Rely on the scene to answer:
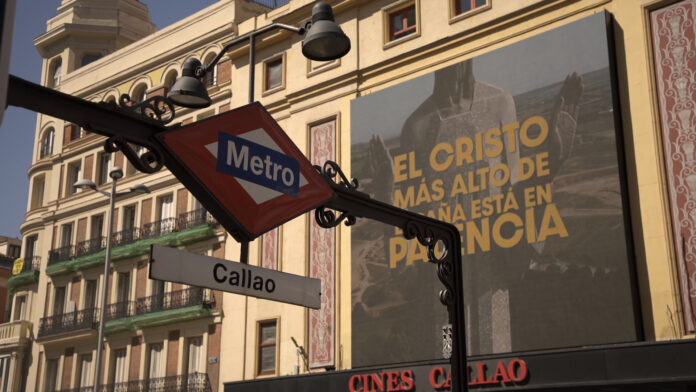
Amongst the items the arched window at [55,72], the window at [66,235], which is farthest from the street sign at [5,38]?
the arched window at [55,72]

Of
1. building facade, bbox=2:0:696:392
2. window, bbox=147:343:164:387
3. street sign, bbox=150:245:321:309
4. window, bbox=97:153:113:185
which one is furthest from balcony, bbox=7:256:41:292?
street sign, bbox=150:245:321:309

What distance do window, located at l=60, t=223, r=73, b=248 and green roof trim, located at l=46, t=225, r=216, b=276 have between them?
1.34m

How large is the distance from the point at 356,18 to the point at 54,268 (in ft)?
65.6

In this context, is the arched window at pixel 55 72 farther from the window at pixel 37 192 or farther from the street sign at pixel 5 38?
the street sign at pixel 5 38

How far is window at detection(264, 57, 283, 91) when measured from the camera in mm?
31578

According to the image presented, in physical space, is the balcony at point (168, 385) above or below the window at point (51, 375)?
below

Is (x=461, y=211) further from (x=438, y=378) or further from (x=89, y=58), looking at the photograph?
(x=89, y=58)

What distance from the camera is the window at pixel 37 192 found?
43.2 metres

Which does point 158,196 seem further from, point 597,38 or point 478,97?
point 597,38

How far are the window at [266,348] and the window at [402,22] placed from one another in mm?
10815

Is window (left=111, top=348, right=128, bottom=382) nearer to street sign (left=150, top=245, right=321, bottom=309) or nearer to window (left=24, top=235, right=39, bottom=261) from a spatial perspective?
window (left=24, top=235, right=39, bottom=261)

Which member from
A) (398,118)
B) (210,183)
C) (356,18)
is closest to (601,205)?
(398,118)

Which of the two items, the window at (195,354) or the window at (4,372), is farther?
the window at (4,372)

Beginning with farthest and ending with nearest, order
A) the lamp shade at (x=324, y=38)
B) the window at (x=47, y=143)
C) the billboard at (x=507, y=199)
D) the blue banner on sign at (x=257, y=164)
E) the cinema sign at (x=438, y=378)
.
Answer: the window at (x=47, y=143) < the cinema sign at (x=438, y=378) < the billboard at (x=507, y=199) < the lamp shade at (x=324, y=38) < the blue banner on sign at (x=257, y=164)
